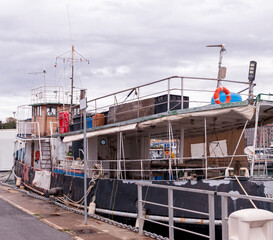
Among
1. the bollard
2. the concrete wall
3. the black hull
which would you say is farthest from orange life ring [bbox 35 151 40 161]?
the concrete wall

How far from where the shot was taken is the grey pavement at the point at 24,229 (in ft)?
28.5

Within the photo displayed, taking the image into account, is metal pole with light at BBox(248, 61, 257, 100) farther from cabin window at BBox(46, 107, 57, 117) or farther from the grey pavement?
cabin window at BBox(46, 107, 57, 117)

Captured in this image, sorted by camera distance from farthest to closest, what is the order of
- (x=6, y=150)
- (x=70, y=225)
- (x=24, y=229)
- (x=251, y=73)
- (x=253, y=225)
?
(x=6, y=150)
(x=251, y=73)
(x=70, y=225)
(x=24, y=229)
(x=253, y=225)

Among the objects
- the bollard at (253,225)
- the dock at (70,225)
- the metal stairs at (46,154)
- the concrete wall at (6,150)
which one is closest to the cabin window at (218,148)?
the dock at (70,225)

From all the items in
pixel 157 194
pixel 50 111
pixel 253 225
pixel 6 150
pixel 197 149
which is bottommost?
pixel 157 194

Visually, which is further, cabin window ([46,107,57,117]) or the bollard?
cabin window ([46,107,57,117])

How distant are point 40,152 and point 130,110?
27.2 feet

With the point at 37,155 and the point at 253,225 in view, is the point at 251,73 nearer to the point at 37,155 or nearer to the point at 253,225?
the point at 253,225

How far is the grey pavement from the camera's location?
Result: 8695 millimetres

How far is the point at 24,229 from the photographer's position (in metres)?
9.59

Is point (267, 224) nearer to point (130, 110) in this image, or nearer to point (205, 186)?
point (205, 186)

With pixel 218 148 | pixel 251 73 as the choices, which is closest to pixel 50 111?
pixel 218 148

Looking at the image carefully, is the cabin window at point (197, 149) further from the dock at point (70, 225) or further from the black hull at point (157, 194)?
the dock at point (70, 225)

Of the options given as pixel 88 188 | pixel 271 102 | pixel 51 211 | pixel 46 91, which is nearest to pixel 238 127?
pixel 271 102
